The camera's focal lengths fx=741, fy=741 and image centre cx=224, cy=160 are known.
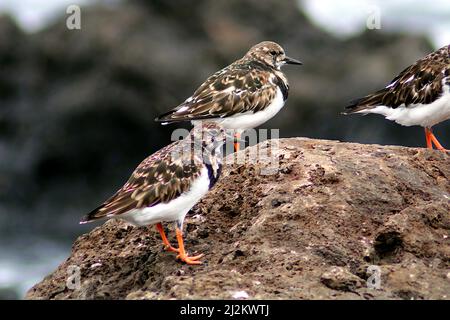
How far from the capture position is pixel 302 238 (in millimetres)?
5895

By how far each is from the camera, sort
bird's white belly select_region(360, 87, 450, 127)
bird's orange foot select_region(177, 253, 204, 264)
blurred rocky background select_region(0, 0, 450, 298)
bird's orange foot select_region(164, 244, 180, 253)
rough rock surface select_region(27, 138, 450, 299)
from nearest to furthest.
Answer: rough rock surface select_region(27, 138, 450, 299) < bird's orange foot select_region(177, 253, 204, 264) < bird's orange foot select_region(164, 244, 180, 253) < bird's white belly select_region(360, 87, 450, 127) < blurred rocky background select_region(0, 0, 450, 298)

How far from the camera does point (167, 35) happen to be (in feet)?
54.3

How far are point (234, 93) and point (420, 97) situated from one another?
221cm

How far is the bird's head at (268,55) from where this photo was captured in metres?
9.95

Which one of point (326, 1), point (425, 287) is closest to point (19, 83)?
point (326, 1)

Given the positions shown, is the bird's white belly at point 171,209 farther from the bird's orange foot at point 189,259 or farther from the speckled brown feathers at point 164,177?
the bird's orange foot at point 189,259

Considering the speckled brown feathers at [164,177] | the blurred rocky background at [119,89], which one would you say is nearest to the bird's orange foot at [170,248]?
the speckled brown feathers at [164,177]

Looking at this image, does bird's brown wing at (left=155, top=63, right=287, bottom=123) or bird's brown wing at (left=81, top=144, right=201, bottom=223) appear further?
bird's brown wing at (left=155, top=63, right=287, bottom=123)

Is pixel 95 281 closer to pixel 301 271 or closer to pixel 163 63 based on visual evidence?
pixel 301 271

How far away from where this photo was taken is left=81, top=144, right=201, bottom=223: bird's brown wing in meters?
5.90

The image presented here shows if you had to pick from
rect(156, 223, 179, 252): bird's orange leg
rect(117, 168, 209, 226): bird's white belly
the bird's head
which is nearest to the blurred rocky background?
the bird's head

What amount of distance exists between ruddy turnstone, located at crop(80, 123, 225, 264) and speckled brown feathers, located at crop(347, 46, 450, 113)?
2.96 meters

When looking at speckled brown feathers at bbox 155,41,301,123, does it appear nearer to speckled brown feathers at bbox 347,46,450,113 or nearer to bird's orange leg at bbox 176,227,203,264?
speckled brown feathers at bbox 347,46,450,113

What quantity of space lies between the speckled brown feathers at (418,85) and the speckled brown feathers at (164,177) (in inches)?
117
